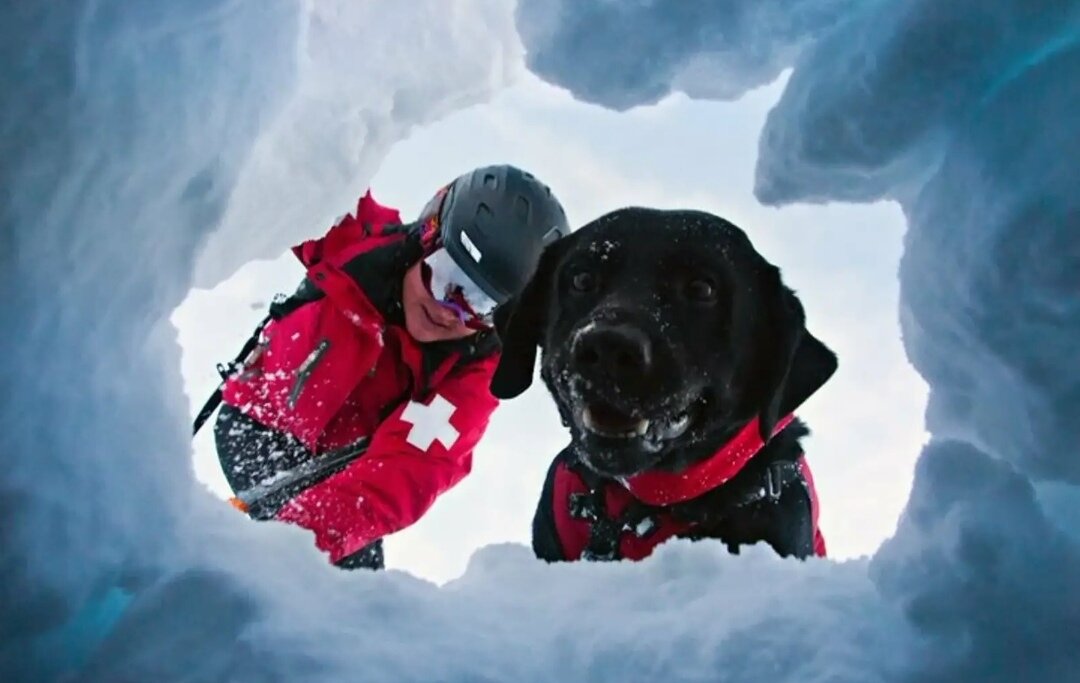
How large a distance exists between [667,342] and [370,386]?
1876 mm

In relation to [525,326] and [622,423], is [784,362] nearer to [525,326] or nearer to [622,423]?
[622,423]

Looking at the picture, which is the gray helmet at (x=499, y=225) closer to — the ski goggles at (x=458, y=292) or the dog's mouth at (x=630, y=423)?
the ski goggles at (x=458, y=292)

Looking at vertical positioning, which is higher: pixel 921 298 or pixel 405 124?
pixel 405 124

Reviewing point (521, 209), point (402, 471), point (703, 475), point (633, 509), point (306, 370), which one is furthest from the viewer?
point (521, 209)

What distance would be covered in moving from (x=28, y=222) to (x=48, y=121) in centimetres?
19

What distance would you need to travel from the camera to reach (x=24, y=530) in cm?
149

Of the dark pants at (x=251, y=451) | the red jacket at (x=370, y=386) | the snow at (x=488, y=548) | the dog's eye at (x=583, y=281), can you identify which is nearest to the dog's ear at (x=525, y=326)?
the dog's eye at (x=583, y=281)

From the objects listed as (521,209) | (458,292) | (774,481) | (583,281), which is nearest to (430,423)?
(458,292)

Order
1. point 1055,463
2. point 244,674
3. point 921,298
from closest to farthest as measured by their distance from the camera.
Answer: point 244,674
point 1055,463
point 921,298

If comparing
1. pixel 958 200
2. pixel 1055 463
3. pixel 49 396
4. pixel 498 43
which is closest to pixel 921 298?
pixel 958 200

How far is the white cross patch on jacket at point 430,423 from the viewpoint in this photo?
3.61 m

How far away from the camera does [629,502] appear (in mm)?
2854

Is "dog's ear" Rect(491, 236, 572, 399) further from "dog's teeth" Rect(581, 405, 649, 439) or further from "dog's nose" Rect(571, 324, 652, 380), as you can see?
"dog's nose" Rect(571, 324, 652, 380)

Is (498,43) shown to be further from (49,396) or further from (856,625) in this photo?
(856,625)
